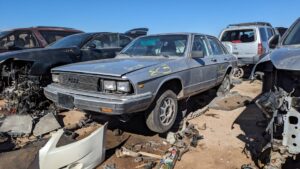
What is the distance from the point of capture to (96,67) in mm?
4309

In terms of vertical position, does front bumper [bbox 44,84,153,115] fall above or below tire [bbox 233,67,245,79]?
above

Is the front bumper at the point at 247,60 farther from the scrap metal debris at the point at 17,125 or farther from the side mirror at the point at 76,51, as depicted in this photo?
the scrap metal debris at the point at 17,125

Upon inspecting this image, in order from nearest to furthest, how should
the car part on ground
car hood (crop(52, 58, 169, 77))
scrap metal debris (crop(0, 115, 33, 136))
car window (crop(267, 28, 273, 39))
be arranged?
the car part on ground
car hood (crop(52, 58, 169, 77))
scrap metal debris (crop(0, 115, 33, 136))
car window (crop(267, 28, 273, 39))

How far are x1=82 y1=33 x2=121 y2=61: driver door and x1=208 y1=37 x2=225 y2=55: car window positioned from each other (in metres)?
2.52

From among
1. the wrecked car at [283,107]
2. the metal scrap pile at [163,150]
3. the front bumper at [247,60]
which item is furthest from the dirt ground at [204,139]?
the front bumper at [247,60]

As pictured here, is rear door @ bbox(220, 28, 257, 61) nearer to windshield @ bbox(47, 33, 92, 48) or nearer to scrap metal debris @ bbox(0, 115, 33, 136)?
windshield @ bbox(47, 33, 92, 48)

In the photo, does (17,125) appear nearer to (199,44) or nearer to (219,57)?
(199,44)

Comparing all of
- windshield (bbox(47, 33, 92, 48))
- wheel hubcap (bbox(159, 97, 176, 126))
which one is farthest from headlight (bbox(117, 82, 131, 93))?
windshield (bbox(47, 33, 92, 48))

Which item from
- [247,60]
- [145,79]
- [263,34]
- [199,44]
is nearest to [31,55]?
[145,79]

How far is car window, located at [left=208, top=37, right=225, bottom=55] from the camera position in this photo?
6327 mm

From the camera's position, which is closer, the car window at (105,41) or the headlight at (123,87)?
the headlight at (123,87)

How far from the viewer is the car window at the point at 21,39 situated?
8094 mm

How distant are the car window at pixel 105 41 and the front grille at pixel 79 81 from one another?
2816 millimetres

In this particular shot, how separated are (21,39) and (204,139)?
20.0 feet
